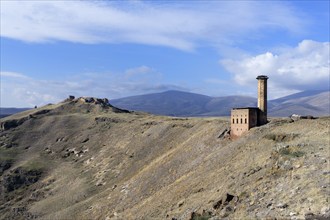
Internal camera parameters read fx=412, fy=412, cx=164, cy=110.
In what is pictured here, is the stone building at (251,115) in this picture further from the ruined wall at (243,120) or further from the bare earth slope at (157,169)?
the bare earth slope at (157,169)

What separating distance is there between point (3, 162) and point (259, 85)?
209ft

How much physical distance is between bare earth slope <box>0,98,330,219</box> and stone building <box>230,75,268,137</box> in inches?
82.0

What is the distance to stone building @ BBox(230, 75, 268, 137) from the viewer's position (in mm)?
52812

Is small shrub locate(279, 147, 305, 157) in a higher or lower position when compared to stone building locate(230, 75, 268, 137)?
lower

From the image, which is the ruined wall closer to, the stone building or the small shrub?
the stone building

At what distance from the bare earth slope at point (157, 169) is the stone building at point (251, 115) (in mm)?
2082

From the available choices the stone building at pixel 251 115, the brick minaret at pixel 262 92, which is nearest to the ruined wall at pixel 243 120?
the stone building at pixel 251 115

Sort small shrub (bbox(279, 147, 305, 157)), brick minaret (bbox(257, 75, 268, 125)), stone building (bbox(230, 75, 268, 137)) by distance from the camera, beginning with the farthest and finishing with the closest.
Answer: brick minaret (bbox(257, 75, 268, 125)), stone building (bbox(230, 75, 268, 137)), small shrub (bbox(279, 147, 305, 157))

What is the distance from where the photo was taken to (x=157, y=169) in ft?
187

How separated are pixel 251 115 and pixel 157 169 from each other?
14847 millimetres

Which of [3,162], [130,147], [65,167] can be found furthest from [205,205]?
[3,162]

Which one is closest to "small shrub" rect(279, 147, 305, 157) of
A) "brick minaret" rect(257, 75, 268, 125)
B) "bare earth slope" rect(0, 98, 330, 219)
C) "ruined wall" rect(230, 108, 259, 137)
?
"bare earth slope" rect(0, 98, 330, 219)

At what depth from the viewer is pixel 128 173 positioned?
A: 6712 centimetres

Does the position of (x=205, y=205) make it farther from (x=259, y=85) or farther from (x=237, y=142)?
(x=259, y=85)
